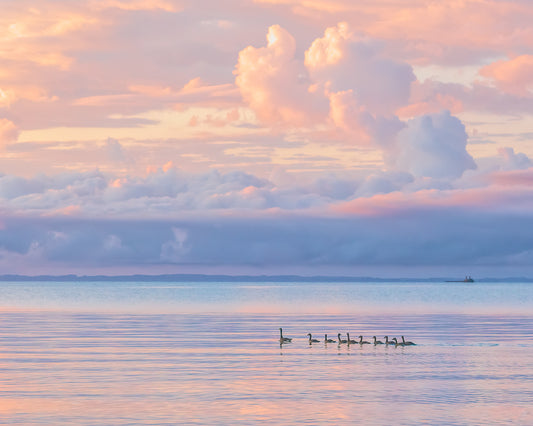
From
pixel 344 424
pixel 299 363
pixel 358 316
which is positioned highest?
pixel 358 316

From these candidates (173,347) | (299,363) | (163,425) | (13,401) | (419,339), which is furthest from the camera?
(419,339)

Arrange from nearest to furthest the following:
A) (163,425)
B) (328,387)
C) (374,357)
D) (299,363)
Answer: (163,425) → (328,387) → (299,363) → (374,357)

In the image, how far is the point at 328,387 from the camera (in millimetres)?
51625

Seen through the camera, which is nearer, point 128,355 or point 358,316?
point 128,355

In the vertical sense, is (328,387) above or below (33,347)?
below

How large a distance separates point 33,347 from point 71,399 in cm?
2904

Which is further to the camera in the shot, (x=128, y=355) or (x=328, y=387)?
(x=128, y=355)

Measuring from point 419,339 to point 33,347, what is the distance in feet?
117

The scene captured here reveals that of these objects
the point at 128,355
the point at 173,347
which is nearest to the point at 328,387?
the point at 128,355

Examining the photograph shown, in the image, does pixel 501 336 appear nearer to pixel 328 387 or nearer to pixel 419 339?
pixel 419 339

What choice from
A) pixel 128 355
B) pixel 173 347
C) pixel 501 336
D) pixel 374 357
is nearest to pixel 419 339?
pixel 501 336

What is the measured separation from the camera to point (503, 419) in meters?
41.8

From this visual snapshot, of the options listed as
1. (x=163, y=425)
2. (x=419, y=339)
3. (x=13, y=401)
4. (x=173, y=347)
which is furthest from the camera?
(x=419, y=339)

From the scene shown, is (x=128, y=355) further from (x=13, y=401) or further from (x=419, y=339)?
(x=419, y=339)
